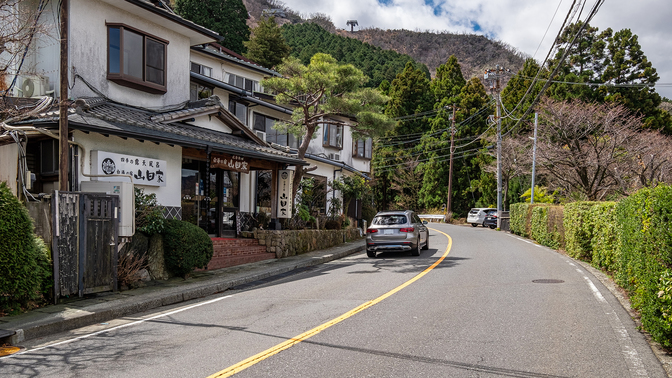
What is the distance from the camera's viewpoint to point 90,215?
9.84 meters

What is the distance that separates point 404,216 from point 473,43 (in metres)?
113

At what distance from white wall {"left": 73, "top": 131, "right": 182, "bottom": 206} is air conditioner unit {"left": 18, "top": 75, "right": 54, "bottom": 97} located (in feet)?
9.94

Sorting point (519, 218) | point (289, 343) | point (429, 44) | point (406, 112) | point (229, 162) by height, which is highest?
point (429, 44)

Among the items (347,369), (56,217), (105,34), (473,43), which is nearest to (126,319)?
(56,217)

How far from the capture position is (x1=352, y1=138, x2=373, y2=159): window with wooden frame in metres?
33.8

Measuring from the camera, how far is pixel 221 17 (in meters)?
47.2

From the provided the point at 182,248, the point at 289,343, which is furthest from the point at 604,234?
the point at 182,248

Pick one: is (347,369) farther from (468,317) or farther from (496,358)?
(468,317)

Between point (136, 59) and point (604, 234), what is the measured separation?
Answer: 48.2ft

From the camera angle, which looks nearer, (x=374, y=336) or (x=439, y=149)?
(x=374, y=336)

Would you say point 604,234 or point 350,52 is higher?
point 350,52

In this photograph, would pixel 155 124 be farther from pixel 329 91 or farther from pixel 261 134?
pixel 261 134

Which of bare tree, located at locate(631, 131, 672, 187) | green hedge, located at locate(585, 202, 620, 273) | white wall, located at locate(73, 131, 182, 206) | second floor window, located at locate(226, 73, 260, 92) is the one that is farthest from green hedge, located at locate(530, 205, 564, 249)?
second floor window, located at locate(226, 73, 260, 92)

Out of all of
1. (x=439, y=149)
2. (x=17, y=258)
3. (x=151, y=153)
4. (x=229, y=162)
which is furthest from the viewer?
(x=439, y=149)
